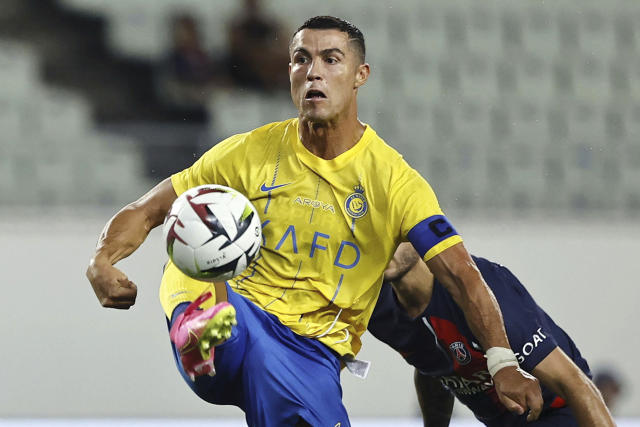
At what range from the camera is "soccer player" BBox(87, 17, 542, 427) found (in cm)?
380

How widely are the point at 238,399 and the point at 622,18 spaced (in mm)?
6508

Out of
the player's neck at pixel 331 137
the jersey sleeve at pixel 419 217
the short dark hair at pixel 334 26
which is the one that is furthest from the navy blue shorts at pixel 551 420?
the short dark hair at pixel 334 26

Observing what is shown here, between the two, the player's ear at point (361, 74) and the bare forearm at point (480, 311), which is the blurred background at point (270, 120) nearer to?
the player's ear at point (361, 74)

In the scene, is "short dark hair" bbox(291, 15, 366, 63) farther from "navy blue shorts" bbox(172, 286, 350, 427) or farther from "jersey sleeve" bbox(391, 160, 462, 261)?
"navy blue shorts" bbox(172, 286, 350, 427)

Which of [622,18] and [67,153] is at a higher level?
[622,18]

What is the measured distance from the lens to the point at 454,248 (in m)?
3.76

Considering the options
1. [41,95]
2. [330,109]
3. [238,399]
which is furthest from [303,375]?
[41,95]

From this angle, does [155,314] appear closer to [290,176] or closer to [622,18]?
[290,176]

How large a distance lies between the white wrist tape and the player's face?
1.05 metres

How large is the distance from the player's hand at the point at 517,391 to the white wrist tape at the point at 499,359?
Result: 14mm

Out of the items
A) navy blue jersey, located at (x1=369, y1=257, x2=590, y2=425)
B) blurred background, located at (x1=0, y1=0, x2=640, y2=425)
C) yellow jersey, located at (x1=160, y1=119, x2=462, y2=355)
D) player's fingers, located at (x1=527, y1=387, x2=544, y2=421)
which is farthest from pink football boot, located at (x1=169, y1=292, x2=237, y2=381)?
blurred background, located at (x1=0, y1=0, x2=640, y2=425)

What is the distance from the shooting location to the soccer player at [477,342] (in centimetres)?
418

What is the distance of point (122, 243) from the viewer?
392 cm

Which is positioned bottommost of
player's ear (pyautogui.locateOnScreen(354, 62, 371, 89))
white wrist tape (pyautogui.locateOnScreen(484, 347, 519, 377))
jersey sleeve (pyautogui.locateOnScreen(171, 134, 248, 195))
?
white wrist tape (pyautogui.locateOnScreen(484, 347, 519, 377))
